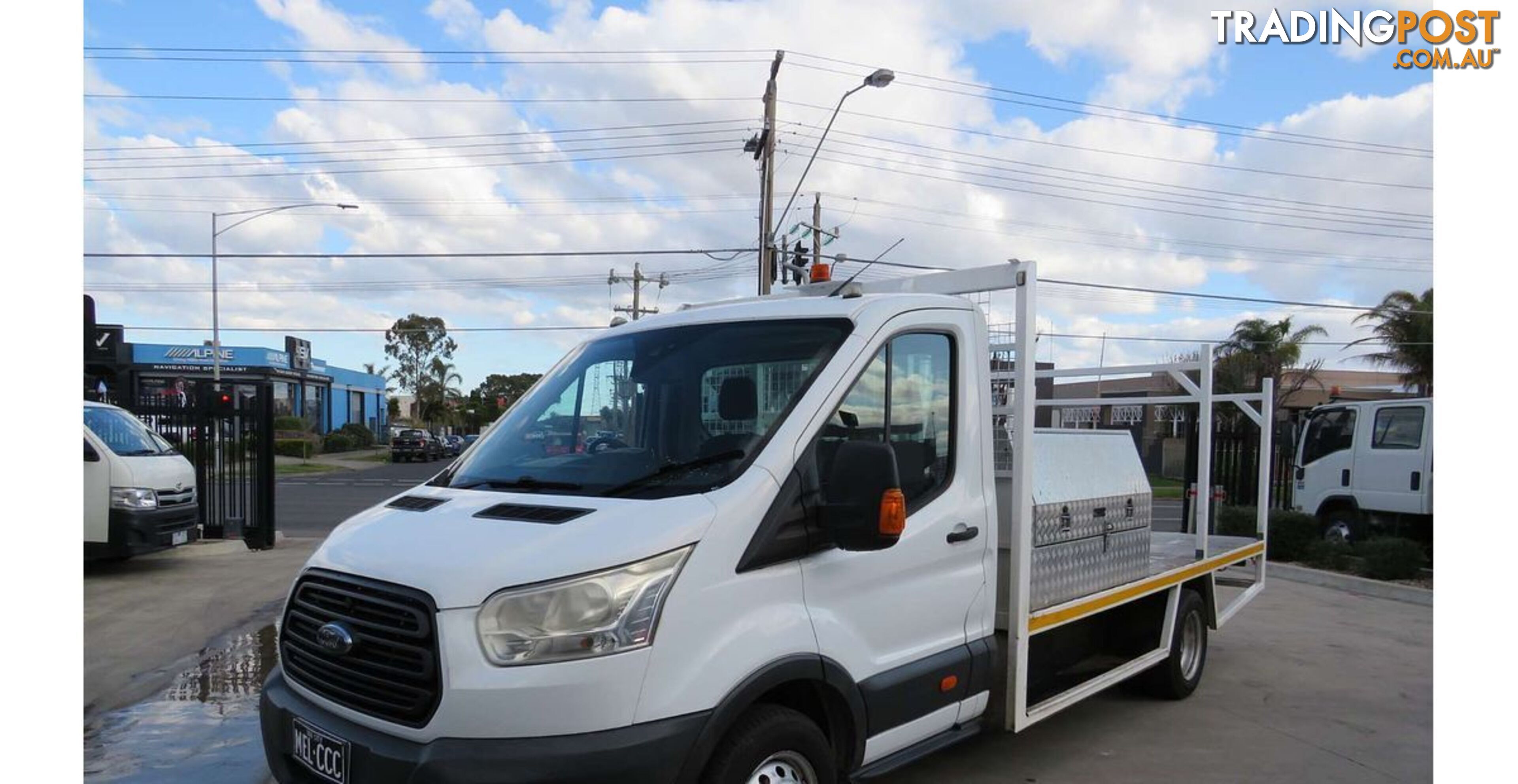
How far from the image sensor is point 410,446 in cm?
4462

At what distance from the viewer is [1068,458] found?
16.8 feet

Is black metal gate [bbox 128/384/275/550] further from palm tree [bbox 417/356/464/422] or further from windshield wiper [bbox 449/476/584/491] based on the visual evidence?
palm tree [bbox 417/356/464/422]

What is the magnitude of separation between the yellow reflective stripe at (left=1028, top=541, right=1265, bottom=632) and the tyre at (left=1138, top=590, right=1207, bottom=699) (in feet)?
0.74

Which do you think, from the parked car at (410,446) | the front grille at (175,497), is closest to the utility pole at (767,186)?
the front grille at (175,497)

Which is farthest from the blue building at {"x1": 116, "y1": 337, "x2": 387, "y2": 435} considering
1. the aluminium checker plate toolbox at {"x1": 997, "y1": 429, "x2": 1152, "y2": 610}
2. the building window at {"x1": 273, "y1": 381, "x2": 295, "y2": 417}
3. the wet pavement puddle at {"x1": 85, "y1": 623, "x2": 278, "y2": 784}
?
the aluminium checker plate toolbox at {"x1": 997, "y1": 429, "x2": 1152, "y2": 610}

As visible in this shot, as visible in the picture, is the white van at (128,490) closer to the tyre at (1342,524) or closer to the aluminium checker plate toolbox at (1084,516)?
the aluminium checker plate toolbox at (1084,516)

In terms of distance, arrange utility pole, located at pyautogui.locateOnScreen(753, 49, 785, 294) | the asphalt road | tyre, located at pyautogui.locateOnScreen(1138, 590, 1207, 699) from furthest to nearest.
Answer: utility pole, located at pyautogui.locateOnScreen(753, 49, 785, 294)
the asphalt road
tyre, located at pyautogui.locateOnScreen(1138, 590, 1207, 699)

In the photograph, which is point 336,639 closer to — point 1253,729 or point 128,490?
point 1253,729

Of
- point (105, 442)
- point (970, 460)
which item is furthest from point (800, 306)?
point (105, 442)

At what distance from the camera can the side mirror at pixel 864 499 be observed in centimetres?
320

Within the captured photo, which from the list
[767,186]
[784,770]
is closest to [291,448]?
[767,186]

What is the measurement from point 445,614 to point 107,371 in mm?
16119

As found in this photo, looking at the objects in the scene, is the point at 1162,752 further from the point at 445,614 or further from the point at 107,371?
the point at 107,371

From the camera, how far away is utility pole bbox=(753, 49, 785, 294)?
2273 cm
